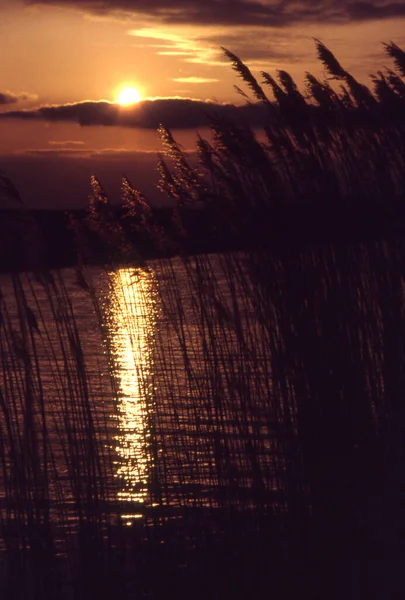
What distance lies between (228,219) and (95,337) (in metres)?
6.05

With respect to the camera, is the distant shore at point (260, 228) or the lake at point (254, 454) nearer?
the lake at point (254, 454)

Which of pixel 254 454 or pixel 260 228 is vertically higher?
pixel 260 228

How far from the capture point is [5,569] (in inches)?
166

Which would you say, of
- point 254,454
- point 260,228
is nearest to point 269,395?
point 254,454

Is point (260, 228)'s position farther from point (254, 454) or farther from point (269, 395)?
point (254, 454)

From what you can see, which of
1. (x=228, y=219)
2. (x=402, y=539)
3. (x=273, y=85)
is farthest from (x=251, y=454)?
(x=273, y=85)

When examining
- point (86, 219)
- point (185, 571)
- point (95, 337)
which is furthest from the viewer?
point (95, 337)

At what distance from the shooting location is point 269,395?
14.2 ft

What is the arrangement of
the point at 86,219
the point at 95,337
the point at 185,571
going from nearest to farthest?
the point at 185,571 < the point at 86,219 < the point at 95,337

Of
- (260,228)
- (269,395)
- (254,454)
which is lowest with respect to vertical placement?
(254,454)

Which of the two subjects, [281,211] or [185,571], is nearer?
[185,571]

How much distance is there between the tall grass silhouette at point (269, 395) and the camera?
3979mm

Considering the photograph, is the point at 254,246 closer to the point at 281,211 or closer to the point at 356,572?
the point at 281,211

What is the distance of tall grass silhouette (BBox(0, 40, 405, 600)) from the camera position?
3.98 meters
